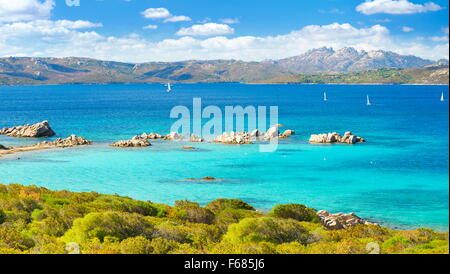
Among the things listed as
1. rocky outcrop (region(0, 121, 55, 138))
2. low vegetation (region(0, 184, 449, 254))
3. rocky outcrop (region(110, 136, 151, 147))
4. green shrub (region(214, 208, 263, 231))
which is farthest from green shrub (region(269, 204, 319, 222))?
rocky outcrop (region(0, 121, 55, 138))

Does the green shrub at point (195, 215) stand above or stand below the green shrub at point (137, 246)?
below

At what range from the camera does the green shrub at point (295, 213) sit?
25953 millimetres

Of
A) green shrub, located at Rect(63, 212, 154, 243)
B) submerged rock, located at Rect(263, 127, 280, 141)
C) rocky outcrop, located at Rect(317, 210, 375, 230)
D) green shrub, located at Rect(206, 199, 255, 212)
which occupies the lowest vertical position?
rocky outcrop, located at Rect(317, 210, 375, 230)

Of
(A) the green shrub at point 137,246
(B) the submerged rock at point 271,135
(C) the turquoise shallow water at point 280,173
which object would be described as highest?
(A) the green shrub at point 137,246

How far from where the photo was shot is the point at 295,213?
26.4 m

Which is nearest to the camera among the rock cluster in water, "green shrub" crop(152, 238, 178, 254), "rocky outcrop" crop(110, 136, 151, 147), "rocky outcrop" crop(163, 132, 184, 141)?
"green shrub" crop(152, 238, 178, 254)

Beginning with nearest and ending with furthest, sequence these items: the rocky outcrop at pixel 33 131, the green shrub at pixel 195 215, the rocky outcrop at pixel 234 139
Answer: the green shrub at pixel 195 215, the rocky outcrop at pixel 234 139, the rocky outcrop at pixel 33 131

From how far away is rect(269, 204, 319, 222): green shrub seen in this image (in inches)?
1022

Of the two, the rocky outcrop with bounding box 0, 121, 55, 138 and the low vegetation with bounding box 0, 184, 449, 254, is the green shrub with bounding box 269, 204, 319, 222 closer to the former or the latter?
the low vegetation with bounding box 0, 184, 449, 254

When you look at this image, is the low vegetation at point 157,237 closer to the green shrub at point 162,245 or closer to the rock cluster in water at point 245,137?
the green shrub at point 162,245

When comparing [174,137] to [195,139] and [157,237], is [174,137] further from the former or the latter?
[157,237]

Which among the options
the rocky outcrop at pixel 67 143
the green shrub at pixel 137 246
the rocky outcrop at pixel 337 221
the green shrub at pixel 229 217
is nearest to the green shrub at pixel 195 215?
the green shrub at pixel 229 217
